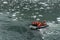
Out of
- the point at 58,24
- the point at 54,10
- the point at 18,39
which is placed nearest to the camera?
the point at 18,39

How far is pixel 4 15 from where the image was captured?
113ft

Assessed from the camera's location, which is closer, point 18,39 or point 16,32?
point 18,39

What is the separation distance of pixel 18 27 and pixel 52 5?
62.2 feet

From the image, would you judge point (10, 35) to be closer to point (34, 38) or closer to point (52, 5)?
point (34, 38)

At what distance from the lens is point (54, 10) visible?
4169cm

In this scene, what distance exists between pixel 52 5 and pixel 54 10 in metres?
4.44

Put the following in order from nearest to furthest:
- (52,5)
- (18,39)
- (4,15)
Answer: (18,39) < (4,15) < (52,5)

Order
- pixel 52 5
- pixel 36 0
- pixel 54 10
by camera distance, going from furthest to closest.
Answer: pixel 36 0 < pixel 52 5 < pixel 54 10

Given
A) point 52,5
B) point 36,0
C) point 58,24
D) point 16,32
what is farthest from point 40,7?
point 16,32

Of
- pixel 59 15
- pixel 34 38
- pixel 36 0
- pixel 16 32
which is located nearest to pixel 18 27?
pixel 16 32

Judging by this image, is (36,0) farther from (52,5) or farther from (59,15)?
(59,15)

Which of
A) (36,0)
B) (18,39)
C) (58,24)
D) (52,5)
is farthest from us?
(36,0)

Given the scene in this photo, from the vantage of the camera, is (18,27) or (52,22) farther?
(52,22)

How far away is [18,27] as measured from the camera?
28391mm
